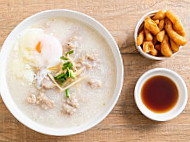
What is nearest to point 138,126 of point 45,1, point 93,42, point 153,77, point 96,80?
point 153,77

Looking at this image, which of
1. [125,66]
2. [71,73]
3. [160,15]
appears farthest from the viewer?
[125,66]

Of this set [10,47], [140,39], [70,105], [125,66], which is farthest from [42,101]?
[140,39]

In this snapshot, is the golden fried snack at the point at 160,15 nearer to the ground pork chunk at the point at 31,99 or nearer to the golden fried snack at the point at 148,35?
the golden fried snack at the point at 148,35

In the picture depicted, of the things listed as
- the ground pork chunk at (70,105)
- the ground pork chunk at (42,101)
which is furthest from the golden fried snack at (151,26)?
the ground pork chunk at (42,101)

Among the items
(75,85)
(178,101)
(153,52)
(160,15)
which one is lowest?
(178,101)

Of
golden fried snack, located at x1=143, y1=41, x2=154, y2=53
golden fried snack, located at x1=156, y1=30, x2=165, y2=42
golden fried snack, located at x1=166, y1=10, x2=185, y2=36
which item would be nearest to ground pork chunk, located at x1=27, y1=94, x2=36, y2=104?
golden fried snack, located at x1=143, y1=41, x2=154, y2=53

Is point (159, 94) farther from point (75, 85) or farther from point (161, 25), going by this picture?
point (75, 85)

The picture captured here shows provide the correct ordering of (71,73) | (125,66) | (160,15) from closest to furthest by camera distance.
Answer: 1. (71,73)
2. (160,15)
3. (125,66)
